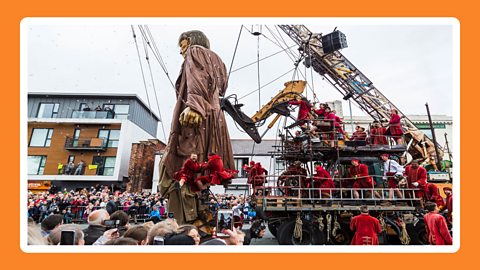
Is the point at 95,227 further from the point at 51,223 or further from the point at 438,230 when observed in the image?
the point at 438,230

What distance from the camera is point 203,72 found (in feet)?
15.5

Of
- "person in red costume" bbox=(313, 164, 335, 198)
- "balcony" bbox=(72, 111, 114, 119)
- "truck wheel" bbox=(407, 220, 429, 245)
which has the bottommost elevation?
"truck wheel" bbox=(407, 220, 429, 245)

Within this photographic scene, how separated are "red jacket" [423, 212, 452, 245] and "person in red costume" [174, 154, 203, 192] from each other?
322 centimetres

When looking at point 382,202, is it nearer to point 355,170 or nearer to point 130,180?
point 355,170

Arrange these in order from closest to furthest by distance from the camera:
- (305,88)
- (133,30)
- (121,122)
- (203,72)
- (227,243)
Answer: (227,243), (133,30), (203,72), (305,88), (121,122)

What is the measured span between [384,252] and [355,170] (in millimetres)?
3558

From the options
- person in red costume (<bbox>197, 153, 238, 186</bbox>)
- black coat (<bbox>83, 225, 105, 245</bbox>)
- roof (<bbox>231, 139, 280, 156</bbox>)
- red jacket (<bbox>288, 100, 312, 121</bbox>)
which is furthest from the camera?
roof (<bbox>231, 139, 280, 156</bbox>)

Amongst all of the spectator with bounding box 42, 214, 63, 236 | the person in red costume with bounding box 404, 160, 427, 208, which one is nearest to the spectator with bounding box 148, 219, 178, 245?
the spectator with bounding box 42, 214, 63, 236

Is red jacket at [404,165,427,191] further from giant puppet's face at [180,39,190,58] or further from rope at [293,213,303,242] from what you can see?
giant puppet's face at [180,39,190,58]

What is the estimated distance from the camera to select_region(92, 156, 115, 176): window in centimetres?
1594

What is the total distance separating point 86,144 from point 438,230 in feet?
49.5

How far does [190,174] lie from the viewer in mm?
4379

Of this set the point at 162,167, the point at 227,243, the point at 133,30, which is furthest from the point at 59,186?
the point at 227,243

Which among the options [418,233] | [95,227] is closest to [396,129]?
[418,233]
